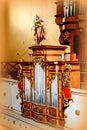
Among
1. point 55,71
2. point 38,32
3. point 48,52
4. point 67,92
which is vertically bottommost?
point 67,92

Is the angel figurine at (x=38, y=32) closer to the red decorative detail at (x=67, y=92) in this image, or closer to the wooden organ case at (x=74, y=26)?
the wooden organ case at (x=74, y=26)

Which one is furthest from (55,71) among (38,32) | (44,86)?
(38,32)

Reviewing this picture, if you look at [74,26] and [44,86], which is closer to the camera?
[74,26]

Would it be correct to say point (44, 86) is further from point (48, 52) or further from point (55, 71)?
point (48, 52)

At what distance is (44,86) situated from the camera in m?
1.85

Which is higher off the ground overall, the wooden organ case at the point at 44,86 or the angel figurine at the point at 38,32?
the angel figurine at the point at 38,32

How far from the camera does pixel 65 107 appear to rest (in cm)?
177

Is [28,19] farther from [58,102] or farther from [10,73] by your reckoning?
[58,102]

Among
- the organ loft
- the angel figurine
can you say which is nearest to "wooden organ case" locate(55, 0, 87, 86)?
the organ loft

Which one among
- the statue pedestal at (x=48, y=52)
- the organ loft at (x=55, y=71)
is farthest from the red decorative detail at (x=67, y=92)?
the statue pedestal at (x=48, y=52)

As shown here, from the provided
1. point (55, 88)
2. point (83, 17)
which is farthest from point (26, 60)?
point (83, 17)

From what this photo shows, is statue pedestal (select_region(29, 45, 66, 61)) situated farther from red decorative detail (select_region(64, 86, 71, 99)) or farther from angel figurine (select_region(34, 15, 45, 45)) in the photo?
red decorative detail (select_region(64, 86, 71, 99))

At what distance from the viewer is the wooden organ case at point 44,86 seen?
5.91 ft

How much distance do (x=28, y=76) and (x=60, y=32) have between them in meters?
0.39
